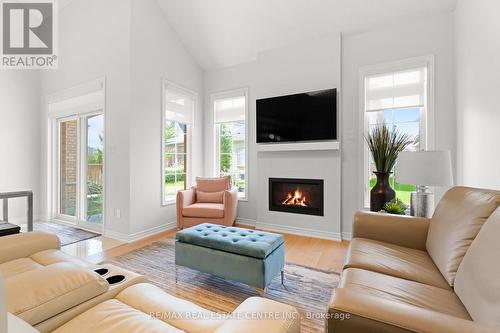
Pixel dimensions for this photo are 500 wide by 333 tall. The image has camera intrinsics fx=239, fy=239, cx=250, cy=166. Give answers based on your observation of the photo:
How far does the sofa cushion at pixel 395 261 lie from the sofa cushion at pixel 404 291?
0.28 feet

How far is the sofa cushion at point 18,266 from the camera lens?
49.9 inches

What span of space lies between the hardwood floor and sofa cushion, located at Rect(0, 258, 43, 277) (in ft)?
4.71

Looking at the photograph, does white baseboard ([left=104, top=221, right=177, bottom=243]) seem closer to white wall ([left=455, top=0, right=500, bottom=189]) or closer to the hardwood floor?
the hardwood floor

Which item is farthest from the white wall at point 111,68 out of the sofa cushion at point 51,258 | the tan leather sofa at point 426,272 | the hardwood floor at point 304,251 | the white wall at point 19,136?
the tan leather sofa at point 426,272

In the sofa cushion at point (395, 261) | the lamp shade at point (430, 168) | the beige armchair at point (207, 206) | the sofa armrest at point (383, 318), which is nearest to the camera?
the sofa armrest at point (383, 318)

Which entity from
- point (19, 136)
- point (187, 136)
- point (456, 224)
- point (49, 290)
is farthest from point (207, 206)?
point (19, 136)

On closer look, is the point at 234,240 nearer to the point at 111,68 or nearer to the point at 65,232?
the point at 111,68

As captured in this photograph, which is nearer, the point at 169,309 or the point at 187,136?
the point at 169,309

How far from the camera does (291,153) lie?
12.3 feet

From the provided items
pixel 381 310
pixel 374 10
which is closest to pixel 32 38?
pixel 374 10

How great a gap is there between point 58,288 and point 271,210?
3211 mm

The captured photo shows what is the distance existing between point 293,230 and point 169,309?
2.98 m

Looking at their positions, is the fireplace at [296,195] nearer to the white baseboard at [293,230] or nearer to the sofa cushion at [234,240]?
the white baseboard at [293,230]
